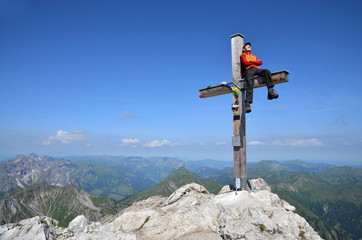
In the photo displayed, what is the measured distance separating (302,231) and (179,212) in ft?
17.2

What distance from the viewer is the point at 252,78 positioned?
11516 millimetres

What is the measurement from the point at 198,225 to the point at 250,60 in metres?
7.90

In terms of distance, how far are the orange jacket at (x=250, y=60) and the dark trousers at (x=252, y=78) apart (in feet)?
0.97

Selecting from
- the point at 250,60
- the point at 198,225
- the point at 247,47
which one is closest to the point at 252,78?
the point at 250,60

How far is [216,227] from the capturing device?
10039mm

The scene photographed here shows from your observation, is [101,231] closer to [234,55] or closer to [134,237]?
[134,237]

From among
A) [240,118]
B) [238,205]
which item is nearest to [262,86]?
[240,118]

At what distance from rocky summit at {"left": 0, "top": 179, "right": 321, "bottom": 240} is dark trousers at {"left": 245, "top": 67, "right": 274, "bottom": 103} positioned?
477cm

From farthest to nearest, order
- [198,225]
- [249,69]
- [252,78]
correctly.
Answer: [249,69], [252,78], [198,225]

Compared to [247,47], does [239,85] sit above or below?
below

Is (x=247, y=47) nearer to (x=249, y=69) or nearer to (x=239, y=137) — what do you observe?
(x=249, y=69)

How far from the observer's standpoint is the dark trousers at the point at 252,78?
425 inches

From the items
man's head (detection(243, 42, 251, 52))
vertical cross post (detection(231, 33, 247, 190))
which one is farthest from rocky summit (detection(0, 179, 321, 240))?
man's head (detection(243, 42, 251, 52))

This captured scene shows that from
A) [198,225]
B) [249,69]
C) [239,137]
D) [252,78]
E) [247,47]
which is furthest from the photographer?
[247,47]
